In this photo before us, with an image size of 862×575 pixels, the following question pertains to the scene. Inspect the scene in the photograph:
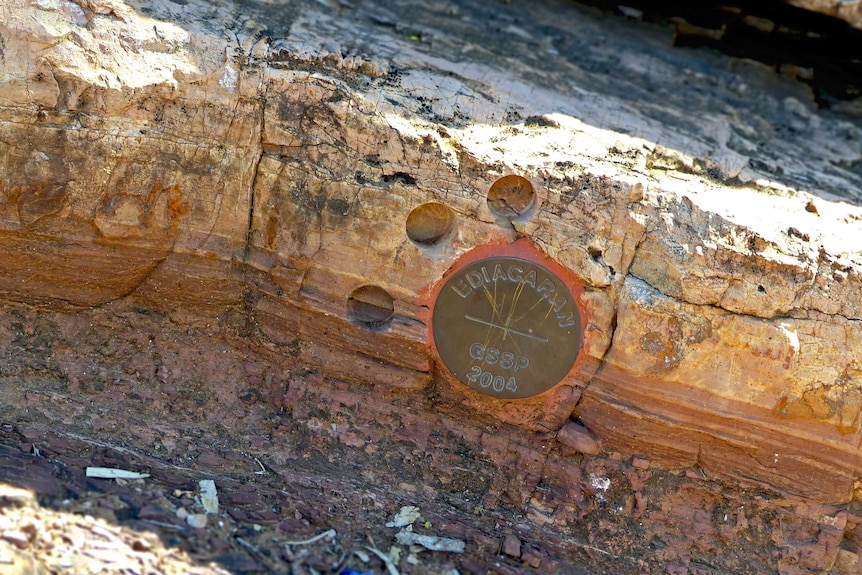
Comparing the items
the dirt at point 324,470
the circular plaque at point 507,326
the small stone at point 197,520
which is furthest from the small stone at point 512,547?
the small stone at point 197,520

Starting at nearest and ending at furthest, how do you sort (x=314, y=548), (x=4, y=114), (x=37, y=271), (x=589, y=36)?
1. (x=314, y=548)
2. (x=4, y=114)
3. (x=37, y=271)
4. (x=589, y=36)

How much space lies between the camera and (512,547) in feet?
13.9

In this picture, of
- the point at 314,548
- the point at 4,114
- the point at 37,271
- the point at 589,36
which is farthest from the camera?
the point at 589,36

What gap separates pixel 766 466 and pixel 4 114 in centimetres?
435

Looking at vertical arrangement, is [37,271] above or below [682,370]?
below

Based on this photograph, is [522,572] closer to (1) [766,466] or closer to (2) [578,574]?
(2) [578,574]

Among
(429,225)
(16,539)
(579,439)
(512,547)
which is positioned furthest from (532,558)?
(16,539)

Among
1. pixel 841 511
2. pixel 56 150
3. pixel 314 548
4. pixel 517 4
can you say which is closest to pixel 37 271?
pixel 56 150

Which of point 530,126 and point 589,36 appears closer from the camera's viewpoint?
point 530,126

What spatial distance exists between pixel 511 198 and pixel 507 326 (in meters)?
0.69

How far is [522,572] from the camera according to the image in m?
4.14

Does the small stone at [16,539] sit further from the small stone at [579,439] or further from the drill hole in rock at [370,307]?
the small stone at [579,439]

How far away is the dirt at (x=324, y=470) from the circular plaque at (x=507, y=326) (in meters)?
0.34

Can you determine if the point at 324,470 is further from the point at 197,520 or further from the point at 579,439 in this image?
the point at 579,439
